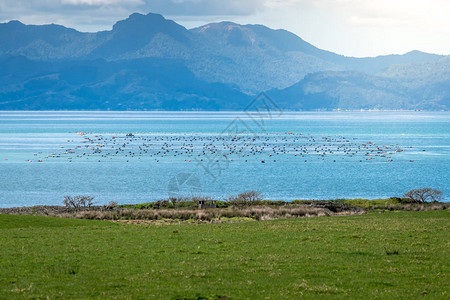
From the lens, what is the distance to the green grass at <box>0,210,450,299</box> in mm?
14766

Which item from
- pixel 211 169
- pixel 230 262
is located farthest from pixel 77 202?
pixel 211 169

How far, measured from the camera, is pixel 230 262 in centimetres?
1875

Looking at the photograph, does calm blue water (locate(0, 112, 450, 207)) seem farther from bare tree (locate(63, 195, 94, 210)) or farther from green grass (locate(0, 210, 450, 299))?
green grass (locate(0, 210, 450, 299))

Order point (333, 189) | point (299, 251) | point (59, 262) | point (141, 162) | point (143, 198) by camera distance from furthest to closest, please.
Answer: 1. point (141, 162)
2. point (333, 189)
3. point (143, 198)
4. point (299, 251)
5. point (59, 262)

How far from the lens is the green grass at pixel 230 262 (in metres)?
14.8

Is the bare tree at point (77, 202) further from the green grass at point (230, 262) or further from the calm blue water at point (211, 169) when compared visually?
the green grass at point (230, 262)

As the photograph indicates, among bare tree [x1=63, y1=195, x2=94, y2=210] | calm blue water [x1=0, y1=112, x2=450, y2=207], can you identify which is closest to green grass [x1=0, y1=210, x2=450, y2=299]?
bare tree [x1=63, y1=195, x2=94, y2=210]

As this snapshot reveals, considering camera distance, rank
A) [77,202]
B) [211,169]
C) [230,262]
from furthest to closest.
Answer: [211,169], [77,202], [230,262]

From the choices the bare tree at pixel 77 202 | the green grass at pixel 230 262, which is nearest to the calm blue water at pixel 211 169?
the bare tree at pixel 77 202

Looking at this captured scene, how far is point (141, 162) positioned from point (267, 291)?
93484mm

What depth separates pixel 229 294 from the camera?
14.4 metres

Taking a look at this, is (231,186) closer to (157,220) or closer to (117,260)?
(157,220)

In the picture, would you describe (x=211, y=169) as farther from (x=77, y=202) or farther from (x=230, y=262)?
(x=230, y=262)

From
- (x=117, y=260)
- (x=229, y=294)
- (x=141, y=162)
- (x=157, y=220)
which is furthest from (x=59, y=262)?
(x=141, y=162)
